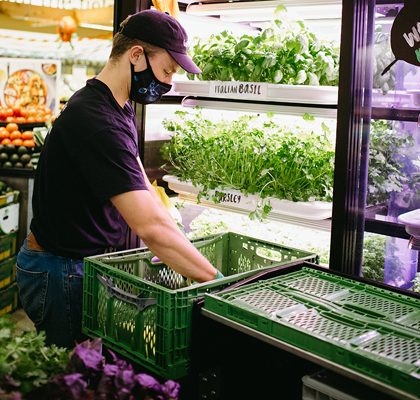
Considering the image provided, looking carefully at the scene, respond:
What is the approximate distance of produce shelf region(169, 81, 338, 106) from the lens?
3.02m

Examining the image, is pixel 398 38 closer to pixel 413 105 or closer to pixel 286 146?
pixel 413 105

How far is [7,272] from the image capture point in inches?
209

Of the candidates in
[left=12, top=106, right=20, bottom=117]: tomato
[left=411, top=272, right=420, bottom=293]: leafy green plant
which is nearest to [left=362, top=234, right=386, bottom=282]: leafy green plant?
[left=411, top=272, right=420, bottom=293]: leafy green plant

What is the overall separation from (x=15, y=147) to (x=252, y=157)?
318 cm

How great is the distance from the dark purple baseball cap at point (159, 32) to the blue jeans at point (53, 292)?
1.06m

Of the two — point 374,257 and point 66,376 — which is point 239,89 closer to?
point 374,257

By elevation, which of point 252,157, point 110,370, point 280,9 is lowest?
point 110,370

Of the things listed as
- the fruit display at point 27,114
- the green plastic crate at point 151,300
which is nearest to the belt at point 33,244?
the green plastic crate at point 151,300

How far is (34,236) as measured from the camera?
2.91 metres

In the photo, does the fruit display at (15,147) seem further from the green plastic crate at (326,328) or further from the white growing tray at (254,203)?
the green plastic crate at (326,328)

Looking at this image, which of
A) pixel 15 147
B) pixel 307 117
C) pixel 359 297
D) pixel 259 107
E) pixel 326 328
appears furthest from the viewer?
pixel 15 147

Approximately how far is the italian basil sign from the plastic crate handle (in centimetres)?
143

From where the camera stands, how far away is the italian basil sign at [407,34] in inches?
99.0

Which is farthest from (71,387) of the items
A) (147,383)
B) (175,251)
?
(175,251)
